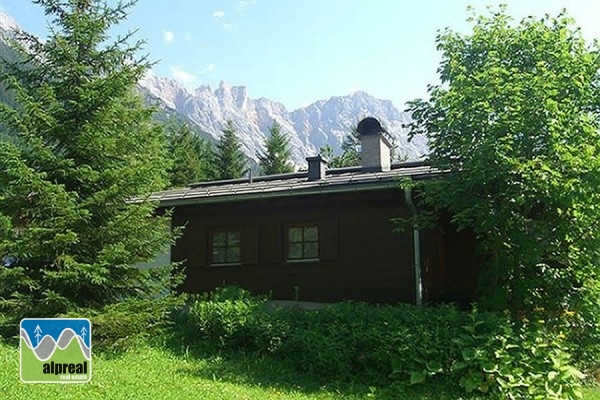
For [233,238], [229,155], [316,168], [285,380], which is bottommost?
[285,380]

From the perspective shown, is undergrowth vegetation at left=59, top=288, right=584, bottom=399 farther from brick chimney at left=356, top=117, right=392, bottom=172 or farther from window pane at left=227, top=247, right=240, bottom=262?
brick chimney at left=356, top=117, right=392, bottom=172

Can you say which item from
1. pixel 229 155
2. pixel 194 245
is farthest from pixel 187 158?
pixel 194 245

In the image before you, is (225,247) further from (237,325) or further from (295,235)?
(237,325)

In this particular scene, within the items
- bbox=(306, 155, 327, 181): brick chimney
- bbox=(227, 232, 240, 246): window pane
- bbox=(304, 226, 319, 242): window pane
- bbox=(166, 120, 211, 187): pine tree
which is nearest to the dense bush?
bbox=(304, 226, 319, 242): window pane

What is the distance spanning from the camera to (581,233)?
937cm

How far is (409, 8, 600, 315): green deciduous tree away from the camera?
9.02 m

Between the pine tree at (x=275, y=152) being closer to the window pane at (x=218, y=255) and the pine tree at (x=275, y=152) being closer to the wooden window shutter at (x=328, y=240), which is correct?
the window pane at (x=218, y=255)

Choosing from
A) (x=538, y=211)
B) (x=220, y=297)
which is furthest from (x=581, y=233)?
(x=220, y=297)

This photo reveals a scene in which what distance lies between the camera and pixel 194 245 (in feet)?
47.1

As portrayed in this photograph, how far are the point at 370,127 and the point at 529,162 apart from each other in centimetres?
665

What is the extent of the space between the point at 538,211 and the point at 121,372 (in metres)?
6.93

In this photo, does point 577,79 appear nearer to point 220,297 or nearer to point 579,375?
point 579,375

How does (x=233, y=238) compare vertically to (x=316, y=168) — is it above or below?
below

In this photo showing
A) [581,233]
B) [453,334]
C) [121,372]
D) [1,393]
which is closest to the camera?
[1,393]
